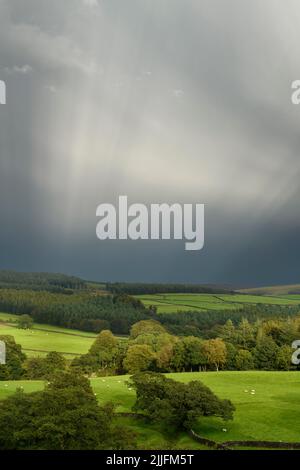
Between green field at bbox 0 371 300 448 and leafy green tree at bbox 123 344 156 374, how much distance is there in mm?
11593

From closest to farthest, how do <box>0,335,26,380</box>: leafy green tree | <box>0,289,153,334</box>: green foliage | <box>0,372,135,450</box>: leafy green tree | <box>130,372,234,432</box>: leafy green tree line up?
<box>0,372,135,450</box>: leafy green tree
<box>130,372,234,432</box>: leafy green tree
<box>0,335,26,380</box>: leafy green tree
<box>0,289,153,334</box>: green foliage

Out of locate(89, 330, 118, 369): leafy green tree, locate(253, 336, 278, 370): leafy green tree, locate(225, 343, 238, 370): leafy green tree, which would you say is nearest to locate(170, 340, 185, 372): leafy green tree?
locate(225, 343, 238, 370): leafy green tree

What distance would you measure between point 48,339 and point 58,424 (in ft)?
303

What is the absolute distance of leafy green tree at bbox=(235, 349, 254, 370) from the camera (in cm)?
9725

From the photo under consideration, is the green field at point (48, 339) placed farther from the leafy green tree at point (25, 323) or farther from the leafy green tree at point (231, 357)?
the leafy green tree at point (231, 357)

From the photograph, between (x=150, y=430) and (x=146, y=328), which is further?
(x=146, y=328)

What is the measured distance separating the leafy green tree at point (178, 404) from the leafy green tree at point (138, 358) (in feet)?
118

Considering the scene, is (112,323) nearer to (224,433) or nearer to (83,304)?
(83,304)

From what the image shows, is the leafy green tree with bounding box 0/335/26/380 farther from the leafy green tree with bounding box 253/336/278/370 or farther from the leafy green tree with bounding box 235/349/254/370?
the leafy green tree with bounding box 253/336/278/370

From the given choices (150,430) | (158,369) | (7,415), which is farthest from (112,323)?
(7,415)

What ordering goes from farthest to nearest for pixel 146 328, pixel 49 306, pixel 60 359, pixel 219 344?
1. pixel 49 306
2. pixel 146 328
3. pixel 219 344
4. pixel 60 359

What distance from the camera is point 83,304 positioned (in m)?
190

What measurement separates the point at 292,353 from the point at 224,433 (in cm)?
5121
